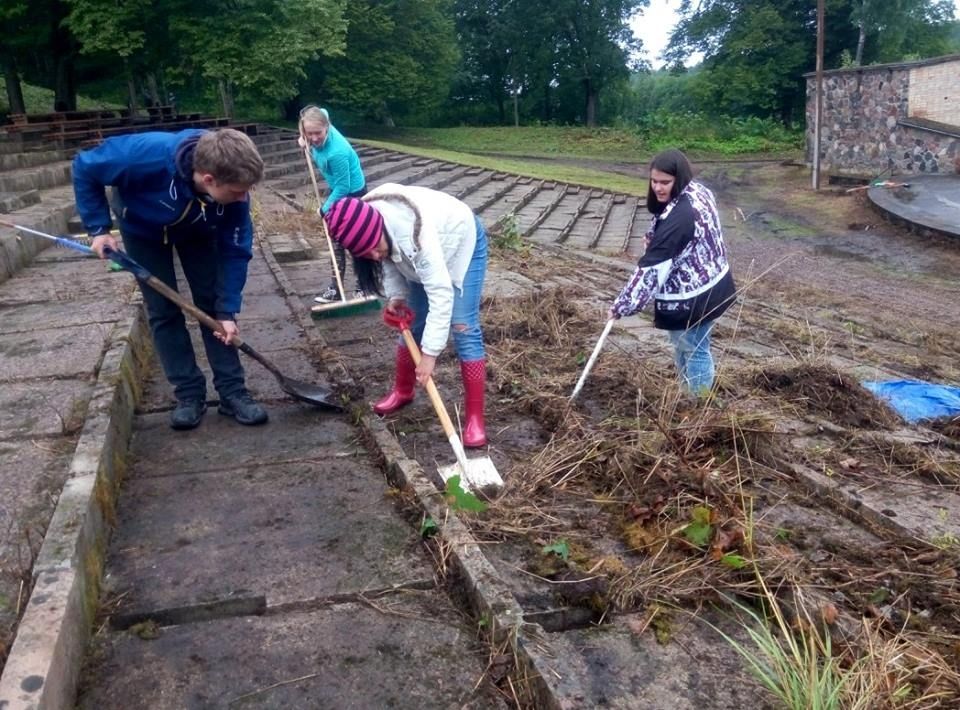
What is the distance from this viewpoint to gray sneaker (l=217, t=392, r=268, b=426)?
4477 mm

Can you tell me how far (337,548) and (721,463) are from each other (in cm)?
184

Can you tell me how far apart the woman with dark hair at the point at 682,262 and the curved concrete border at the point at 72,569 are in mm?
2771

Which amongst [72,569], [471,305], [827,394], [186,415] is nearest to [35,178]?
[186,415]

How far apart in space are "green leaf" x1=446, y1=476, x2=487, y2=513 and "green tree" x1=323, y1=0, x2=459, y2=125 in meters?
36.3

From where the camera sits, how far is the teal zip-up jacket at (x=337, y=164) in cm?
699

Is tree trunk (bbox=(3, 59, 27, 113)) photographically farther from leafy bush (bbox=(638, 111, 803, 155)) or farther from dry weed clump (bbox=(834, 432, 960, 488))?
dry weed clump (bbox=(834, 432, 960, 488))

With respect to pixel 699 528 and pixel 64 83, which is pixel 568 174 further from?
pixel 699 528

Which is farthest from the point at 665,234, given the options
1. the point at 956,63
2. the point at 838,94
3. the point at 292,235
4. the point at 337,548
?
the point at 838,94

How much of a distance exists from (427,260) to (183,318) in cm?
152

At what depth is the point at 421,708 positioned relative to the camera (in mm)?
2461

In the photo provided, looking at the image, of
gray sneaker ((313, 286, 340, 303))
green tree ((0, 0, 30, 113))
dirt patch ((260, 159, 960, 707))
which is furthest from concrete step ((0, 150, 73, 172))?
dirt patch ((260, 159, 960, 707))

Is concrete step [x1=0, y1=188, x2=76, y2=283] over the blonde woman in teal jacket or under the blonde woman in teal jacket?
under

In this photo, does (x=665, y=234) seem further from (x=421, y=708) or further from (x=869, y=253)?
(x=869, y=253)

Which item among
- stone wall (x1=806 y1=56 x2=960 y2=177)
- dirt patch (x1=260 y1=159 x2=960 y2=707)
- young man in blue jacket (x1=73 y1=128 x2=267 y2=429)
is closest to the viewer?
dirt patch (x1=260 y1=159 x2=960 y2=707)
